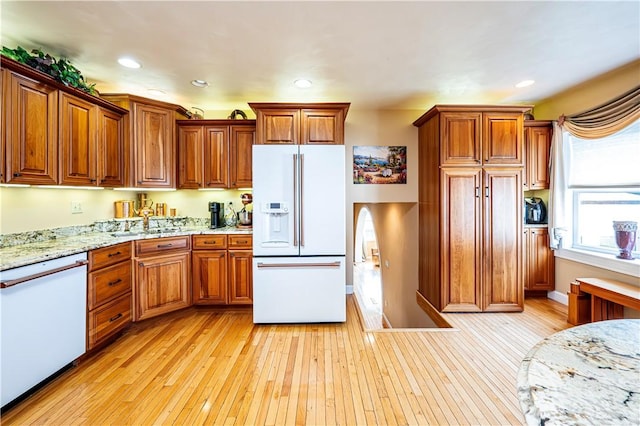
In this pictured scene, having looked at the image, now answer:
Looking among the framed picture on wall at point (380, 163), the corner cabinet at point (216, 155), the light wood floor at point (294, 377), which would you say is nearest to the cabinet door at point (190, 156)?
the corner cabinet at point (216, 155)

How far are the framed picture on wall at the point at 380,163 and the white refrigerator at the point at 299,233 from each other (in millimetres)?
1046

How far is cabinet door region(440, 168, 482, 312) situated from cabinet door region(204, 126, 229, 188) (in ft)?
8.43

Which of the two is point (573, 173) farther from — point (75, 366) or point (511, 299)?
point (75, 366)

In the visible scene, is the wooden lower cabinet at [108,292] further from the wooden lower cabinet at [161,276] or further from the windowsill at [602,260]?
the windowsill at [602,260]

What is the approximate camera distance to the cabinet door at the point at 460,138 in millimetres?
3041

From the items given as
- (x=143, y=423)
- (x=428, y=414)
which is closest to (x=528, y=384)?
(x=428, y=414)

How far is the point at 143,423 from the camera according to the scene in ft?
5.37

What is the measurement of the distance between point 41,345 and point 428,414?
8.34 feet

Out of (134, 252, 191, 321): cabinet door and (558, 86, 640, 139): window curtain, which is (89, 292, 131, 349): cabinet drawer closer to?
(134, 252, 191, 321): cabinet door

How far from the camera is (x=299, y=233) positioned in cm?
286

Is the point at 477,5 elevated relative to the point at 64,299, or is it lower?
elevated

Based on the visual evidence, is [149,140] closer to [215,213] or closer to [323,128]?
Result: [215,213]

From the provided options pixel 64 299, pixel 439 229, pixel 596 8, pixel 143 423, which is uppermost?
pixel 596 8

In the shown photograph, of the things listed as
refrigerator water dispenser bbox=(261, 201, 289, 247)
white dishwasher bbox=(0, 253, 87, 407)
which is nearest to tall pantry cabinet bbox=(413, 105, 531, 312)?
refrigerator water dispenser bbox=(261, 201, 289, 247)
